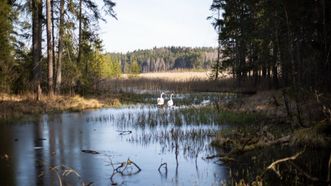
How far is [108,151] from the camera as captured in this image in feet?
45.6

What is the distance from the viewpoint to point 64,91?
3102cm

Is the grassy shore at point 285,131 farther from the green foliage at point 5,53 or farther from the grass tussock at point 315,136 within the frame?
the green foliage at point 5,53

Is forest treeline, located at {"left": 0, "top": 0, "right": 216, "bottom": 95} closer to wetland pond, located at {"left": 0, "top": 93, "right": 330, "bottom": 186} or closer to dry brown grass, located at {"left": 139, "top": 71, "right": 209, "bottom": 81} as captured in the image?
wetland pond, located at {"left": 0, "top": 93, "right": 330, "bottom": 186}

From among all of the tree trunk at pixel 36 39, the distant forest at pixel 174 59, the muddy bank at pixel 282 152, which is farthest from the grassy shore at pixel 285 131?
the distant forest at pixel 174 59

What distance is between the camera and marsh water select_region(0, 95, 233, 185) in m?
10.5

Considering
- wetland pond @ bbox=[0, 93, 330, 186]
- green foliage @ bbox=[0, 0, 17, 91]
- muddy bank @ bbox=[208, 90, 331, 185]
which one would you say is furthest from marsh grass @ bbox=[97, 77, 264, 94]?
muddy bank @ bbox=[208, 90, 331, 185]

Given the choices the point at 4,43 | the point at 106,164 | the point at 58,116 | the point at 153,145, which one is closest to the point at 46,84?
the point at 4,43

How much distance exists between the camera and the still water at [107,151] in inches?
411

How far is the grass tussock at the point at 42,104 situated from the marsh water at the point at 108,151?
6.31ft

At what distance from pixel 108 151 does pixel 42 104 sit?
42.5ft

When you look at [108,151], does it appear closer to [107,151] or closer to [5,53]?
[107,151]

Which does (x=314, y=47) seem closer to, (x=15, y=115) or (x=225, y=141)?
(x=225, y=141)

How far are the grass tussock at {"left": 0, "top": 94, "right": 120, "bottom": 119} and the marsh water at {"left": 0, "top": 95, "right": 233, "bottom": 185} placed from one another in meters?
1.92

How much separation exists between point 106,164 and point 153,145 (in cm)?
292
